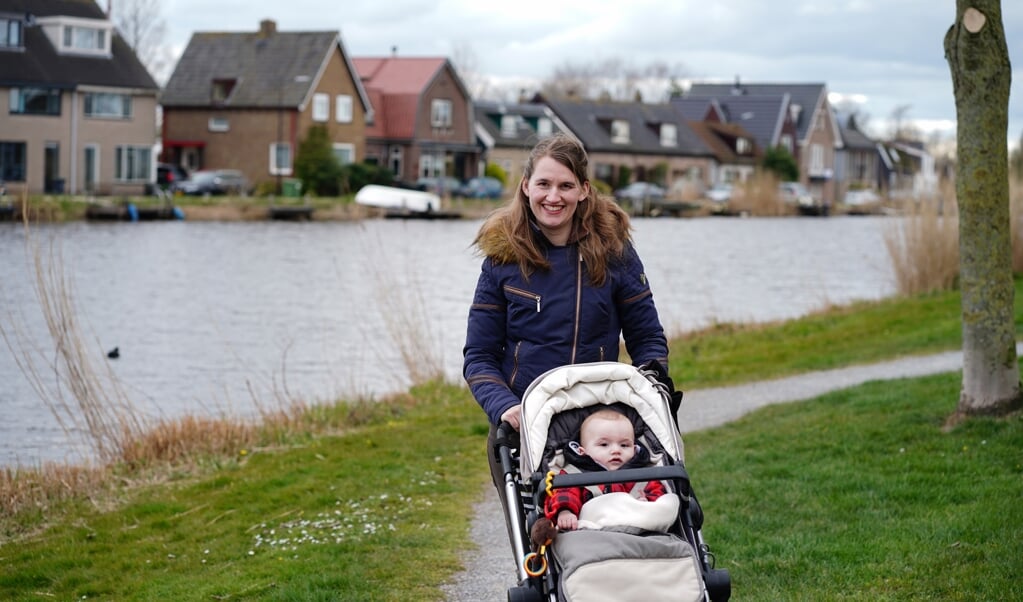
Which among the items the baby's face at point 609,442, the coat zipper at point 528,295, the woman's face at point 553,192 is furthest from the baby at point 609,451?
the woman's face at point 553,192

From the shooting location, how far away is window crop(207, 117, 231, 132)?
211 feet

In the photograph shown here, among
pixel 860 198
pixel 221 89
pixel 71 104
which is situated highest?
pixel 221 89

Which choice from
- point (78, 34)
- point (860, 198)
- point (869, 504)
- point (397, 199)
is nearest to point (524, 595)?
point (869, 504)

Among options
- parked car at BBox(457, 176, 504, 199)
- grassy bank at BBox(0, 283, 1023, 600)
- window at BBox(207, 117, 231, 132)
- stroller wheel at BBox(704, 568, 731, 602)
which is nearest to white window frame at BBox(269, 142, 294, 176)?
window at BBox(207, 117, 231, 132)

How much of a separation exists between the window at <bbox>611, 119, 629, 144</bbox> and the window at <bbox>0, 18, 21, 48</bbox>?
3742cm

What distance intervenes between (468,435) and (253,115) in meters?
53.9

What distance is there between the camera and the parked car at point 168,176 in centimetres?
5728

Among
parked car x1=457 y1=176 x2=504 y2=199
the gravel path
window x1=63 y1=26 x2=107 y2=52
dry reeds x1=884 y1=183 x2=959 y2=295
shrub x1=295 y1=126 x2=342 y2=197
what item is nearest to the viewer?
the gravel path

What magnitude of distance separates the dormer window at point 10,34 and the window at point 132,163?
5.80 meters

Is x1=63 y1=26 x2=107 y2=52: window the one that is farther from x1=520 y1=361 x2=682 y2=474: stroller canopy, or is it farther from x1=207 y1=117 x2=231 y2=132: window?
x1=520 y1=361 x2=682 y2=474: stroller canopy

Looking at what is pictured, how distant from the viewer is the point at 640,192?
7306 centimetres

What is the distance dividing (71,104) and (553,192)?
53.4 m

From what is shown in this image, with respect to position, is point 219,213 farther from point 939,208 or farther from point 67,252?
point 939,208

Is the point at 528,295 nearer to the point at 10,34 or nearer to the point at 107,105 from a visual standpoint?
the point at 10,34
